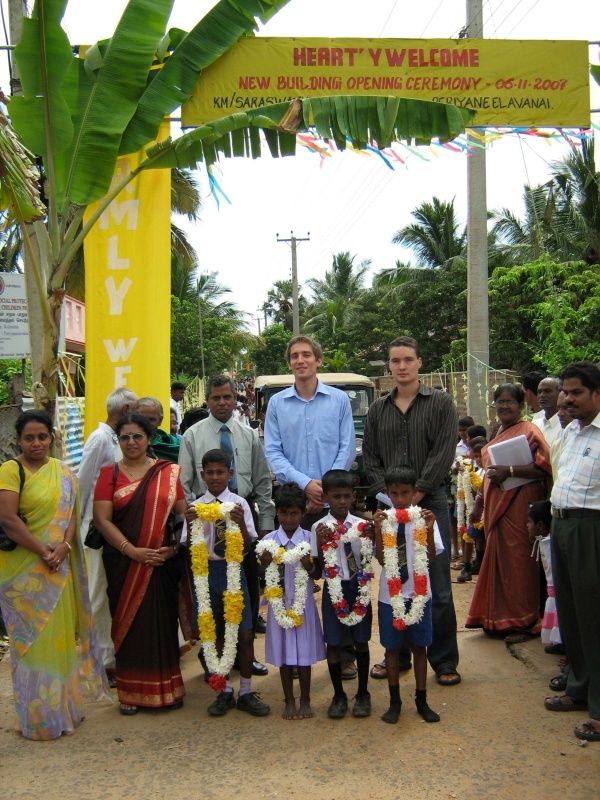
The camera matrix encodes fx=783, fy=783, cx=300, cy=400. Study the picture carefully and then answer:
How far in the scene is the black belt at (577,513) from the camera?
4105 mm

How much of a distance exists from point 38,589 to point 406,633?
6.83 ft

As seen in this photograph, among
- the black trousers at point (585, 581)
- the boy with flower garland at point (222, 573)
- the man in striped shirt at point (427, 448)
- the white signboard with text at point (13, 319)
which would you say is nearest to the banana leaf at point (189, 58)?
the white signboard with text at point (13, 319)

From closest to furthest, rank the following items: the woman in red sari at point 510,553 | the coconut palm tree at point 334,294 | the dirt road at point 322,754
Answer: the dirt road at point 322,754, the woman in red sari at point 510,553, the coconut palm tree at point 334,294

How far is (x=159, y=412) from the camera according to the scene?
5836 millimetres

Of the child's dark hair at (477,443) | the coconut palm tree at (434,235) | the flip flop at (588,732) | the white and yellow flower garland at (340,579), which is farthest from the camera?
the coconut palm tree at (434,235)

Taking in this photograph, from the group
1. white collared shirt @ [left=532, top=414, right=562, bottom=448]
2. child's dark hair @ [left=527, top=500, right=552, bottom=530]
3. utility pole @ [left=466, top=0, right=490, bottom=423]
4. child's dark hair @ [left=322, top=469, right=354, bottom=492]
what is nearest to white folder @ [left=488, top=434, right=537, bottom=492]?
white collared shirt @ [left=532, top=414, right=562, bottom=448]

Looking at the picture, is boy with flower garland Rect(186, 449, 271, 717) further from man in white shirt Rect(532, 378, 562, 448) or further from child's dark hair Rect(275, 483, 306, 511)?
man in white shirt Rect(532, 378, 562, 448)

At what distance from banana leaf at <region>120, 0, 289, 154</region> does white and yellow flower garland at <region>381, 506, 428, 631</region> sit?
392 centimetres

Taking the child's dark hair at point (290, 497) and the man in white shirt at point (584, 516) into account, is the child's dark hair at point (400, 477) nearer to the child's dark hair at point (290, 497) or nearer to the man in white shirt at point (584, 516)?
the child's dark hair at point (290, 497)

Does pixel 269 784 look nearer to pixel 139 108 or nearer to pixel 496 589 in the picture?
pixel 496 589

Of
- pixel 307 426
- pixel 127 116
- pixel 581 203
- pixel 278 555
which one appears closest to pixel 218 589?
pixel 278 555

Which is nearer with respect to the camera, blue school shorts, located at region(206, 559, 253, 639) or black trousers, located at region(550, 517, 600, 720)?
black trousers, located at region(550, 517, 600, 720)

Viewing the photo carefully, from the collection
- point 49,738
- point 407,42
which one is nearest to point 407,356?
point 49,738

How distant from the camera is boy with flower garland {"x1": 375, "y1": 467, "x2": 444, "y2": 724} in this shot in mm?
4359
